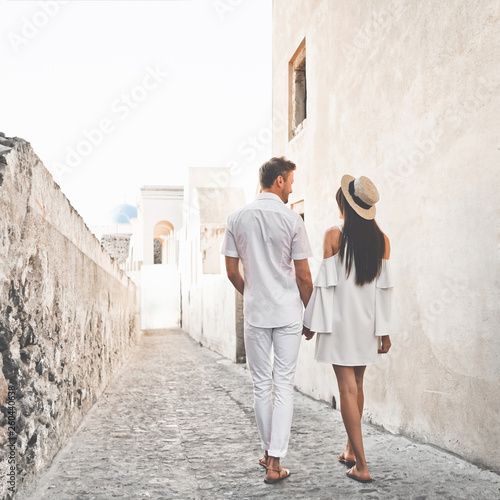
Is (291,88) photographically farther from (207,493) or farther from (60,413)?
(207,493)

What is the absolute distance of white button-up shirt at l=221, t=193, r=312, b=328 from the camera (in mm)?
3500

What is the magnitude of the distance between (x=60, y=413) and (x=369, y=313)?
2.21 m

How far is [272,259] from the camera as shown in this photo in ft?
11.6

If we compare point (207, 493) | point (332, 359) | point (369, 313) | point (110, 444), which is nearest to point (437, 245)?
point (369, 313)

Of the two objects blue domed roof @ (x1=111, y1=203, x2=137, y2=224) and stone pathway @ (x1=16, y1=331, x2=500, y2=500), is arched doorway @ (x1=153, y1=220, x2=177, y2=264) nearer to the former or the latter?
blue domed roof @ (x1=111, y1=203, x2=137, y2=224)

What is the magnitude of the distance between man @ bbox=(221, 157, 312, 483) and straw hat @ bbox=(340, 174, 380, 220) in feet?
1.06

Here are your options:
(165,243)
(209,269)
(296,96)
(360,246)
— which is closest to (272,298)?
(360,246)

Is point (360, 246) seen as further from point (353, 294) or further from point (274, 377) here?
point (274, 377)

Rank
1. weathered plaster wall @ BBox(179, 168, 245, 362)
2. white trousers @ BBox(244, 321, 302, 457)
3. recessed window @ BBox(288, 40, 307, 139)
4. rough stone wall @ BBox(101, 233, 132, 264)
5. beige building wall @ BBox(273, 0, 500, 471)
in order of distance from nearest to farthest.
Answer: white trousers @ BBox(244, 321, 302, 457), beige building wall @ BBox(273, 0, 500, 471), recessed window @ BBox(288, 40, 307, 139), weathered plaster wall @ BBox(179, 168, 245, 362), rough stone wall @ BBox(101, 233, 132, 264)

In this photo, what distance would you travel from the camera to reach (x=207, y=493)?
10.5 ft

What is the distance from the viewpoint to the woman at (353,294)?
3.46 m

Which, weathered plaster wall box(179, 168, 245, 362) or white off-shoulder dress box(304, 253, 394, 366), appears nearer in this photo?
white off-shoulder dress box(304, 253, 394, 366)

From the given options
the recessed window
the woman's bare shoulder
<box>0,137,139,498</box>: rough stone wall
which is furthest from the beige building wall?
<box>0,137,139,498</box>: rough stone wall

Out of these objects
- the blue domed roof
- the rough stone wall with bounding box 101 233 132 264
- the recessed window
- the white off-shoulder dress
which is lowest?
the white off-shoulder dress
